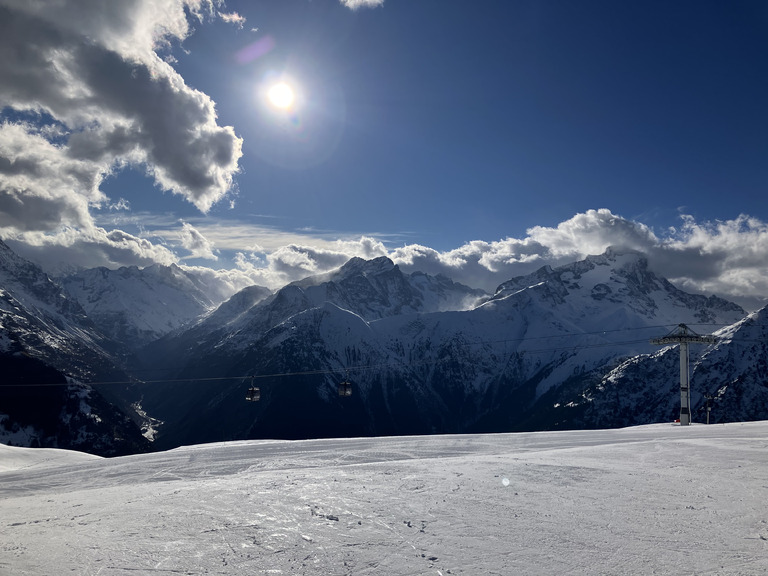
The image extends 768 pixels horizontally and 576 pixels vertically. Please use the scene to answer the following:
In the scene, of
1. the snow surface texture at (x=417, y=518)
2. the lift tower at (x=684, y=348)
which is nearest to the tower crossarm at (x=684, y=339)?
the lift tower at (x=684, y=348)

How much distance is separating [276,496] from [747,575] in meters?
12.1

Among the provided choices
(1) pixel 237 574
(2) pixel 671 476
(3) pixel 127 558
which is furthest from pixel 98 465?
(2) pixel 671 476

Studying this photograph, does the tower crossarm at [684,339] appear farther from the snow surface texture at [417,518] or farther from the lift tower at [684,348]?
the snow surface texture at [417,518]

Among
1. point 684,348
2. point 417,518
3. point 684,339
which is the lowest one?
point 417,518

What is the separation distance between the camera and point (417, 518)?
13.7m

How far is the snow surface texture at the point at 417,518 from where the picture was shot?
36.2 ft

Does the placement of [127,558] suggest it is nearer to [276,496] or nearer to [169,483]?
[276,496]

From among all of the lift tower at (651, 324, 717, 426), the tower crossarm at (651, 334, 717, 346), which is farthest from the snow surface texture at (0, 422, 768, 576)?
the tower crossarm at (651, 334, 717, 346)

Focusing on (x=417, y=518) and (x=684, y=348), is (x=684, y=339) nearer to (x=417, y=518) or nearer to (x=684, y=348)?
(x=684, y=348)

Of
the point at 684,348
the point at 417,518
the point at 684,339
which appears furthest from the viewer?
the point at 684,339

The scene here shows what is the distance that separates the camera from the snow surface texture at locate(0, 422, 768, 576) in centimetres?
1102

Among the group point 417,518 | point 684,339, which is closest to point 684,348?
point 684,339

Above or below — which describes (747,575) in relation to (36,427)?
above

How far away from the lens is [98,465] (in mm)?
29703
